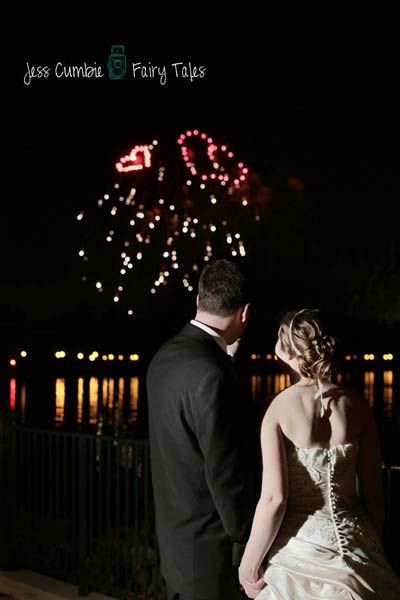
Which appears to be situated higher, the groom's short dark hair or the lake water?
the groom's short dark hair

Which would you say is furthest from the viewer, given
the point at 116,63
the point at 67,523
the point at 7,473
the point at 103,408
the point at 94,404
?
the point at 94,404

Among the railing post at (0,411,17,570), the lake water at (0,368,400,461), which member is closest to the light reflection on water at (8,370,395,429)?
the lake water at (0,368,400,461)

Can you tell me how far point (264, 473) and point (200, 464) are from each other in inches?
9.8

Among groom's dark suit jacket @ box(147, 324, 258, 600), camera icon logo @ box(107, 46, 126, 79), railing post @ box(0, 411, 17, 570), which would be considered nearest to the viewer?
groom's dark suit jacket @ box(147, 324, 258, 600)

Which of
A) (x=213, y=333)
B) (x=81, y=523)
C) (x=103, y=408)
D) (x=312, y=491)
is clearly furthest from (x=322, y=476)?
(x=103, y=408)

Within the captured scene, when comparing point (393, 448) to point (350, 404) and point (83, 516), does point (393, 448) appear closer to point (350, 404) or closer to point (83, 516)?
point (83, 516)

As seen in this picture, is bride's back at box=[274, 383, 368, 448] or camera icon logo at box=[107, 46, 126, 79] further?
camera icon logo at box=[107, 46, 126, 79]

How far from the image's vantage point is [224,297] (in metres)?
3.32

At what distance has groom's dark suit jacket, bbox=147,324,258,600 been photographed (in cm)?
316

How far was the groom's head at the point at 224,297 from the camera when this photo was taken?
331 centimetres

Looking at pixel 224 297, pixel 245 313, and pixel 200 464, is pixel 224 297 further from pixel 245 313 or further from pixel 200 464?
pixel 200 464

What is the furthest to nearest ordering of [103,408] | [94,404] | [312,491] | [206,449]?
[94,404] < [103,408] < [312,491] < [206,449]

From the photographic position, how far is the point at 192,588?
333 centimetres

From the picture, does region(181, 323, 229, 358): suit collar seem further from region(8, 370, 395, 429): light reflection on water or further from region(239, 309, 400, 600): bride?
region(8, 370, 395, 429): light reflection on water
